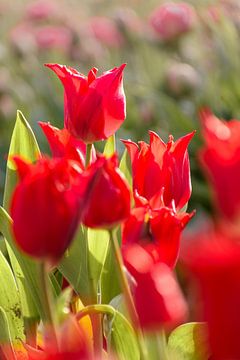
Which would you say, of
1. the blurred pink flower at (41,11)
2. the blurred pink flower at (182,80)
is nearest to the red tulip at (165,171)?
the blurred pink flower at (182,80)

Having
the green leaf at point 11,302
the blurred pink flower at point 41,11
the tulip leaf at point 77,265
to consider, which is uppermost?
the tulip leaf at point 77,265

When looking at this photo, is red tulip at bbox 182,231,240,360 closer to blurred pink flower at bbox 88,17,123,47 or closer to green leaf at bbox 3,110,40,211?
green leaf at bbox 3,110,40,211

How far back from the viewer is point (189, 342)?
62 cm

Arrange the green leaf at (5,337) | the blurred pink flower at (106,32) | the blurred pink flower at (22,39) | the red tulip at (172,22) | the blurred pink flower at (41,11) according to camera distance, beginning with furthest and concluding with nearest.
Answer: the blurred pink flower at (41,11), the blurred pink flower at (106,32), the blurred pink flower at (22,39), the red tulip at (172,22), the green leaf at (5,337)

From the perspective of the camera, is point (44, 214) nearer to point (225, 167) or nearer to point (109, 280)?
point (225, 167)

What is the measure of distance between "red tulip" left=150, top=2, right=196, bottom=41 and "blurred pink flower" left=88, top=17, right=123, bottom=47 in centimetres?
38

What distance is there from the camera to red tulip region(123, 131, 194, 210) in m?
0.62

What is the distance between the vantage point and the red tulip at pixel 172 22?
8.09ft

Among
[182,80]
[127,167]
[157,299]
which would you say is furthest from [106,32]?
[157,299]

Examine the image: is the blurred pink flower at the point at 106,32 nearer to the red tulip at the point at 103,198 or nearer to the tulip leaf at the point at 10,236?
the tulip leaf at the point at 10,236

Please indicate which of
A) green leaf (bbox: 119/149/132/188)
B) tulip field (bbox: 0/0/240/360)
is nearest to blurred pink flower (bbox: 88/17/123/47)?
tulip field (bbox: 0/0/240/360)

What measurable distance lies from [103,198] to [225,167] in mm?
93

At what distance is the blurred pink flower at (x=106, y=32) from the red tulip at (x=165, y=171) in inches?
89.7

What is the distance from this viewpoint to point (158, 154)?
63 cm
